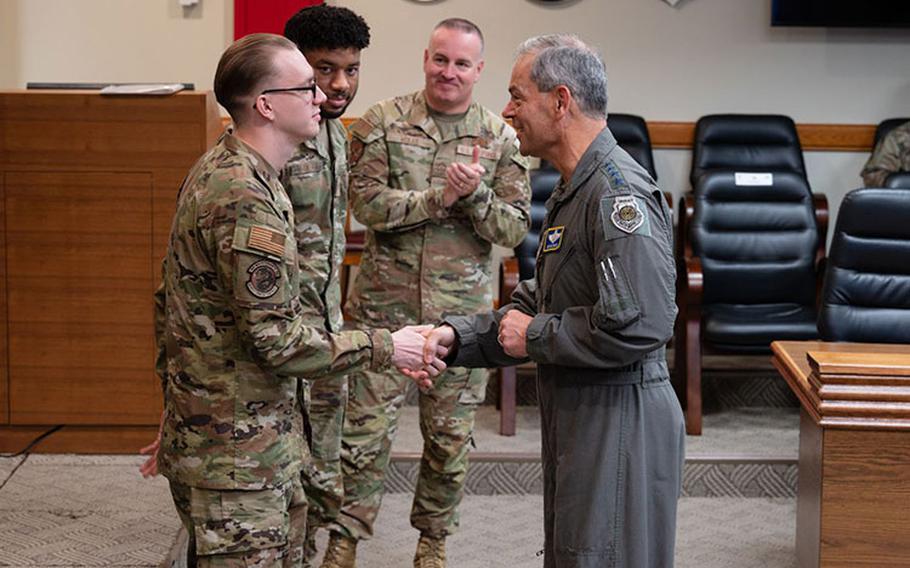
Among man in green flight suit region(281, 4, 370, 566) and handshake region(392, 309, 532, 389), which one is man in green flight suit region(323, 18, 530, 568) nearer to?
man in green flight suit region(281, 4, 370, 566)

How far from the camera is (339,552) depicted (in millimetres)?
3682

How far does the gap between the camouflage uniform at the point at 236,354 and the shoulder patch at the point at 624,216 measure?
51 centimetres

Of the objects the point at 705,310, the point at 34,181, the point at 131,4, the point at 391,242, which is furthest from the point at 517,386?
the point at 131,4

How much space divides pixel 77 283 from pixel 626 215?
7.49 ft

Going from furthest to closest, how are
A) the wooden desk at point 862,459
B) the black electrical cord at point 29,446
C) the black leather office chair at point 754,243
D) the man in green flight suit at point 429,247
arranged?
the black leather office chair at point 754,243 < the black electrical cord at point 29,446 < the man in green flight suit at point 429,247 < the wooden desk at point 862,459

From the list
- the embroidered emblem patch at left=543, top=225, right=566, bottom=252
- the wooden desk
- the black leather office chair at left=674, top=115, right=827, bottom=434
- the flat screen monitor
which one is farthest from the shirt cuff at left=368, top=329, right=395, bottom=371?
the flat screen monitor

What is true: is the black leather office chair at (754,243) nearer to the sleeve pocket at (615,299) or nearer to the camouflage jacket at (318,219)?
the camouflage jacket at (318,219)

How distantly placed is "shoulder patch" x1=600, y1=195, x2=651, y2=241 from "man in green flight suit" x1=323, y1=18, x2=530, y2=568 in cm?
118

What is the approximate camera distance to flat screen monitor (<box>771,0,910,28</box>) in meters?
6.14

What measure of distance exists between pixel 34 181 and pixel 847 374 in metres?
2.50

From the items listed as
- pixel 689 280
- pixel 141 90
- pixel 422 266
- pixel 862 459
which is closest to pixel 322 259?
pixel 422 266

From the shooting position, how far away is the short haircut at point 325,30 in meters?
3.19

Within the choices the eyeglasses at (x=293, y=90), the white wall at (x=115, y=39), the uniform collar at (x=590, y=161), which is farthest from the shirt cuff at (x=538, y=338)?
the white wall at (x=115, y=39)

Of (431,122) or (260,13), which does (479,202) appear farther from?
(260,13)
